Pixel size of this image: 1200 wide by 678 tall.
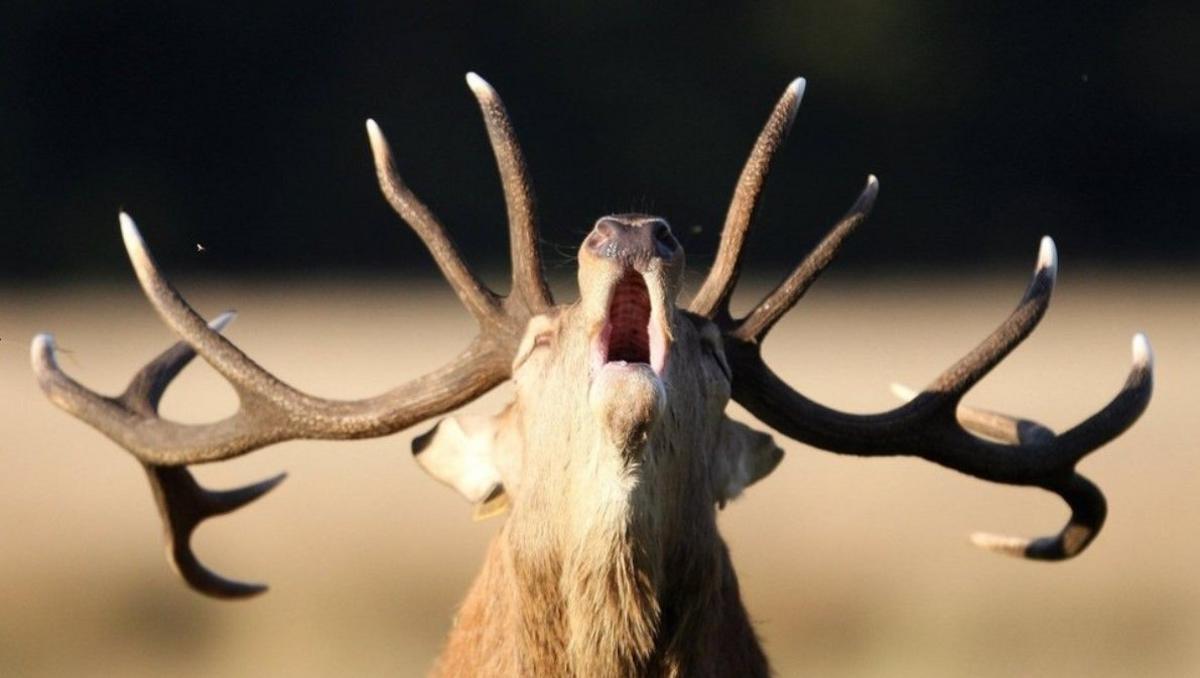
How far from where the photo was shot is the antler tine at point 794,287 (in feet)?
23.5

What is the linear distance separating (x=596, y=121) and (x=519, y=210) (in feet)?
77.8

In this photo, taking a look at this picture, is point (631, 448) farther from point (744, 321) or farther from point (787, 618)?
point (787, 618)

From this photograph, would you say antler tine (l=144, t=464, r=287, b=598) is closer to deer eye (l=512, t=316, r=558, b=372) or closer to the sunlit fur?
the sunlit fur

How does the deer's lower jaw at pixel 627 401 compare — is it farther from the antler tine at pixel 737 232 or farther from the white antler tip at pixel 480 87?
the white antler tip at pixel 480 87

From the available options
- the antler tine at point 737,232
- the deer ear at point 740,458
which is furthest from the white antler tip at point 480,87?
the deer ear at point 740,458

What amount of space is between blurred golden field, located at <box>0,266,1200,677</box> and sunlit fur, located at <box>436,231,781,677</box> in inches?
192

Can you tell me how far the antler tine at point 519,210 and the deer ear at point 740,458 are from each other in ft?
1.99

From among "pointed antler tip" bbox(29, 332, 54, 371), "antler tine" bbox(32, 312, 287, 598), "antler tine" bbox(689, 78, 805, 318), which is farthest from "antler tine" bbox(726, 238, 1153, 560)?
"pointed antler tip" bbox(29, 332, 54, 371)

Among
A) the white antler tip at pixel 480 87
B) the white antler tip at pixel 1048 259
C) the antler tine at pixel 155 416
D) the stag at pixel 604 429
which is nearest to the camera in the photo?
the stag at pixel 604 429

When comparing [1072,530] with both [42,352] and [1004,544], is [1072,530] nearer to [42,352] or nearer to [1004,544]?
[1004,544]

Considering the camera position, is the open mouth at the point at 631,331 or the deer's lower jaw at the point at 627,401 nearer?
the deer's lower jaw at the point at 627,401

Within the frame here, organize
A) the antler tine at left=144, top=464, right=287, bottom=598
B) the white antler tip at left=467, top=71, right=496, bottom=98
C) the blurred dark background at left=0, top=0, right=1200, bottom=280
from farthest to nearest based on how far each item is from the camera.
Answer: the blurred dark background at left=0, top=0, right=1200, bottom=280 < the antler tine at left=144, top=464, right=287, bottom=598 < the white antler tip at left=467, top=71, right=496, bottom=98

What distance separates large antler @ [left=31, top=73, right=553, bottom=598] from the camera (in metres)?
7.15

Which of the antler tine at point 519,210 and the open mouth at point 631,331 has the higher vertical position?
the antler tine at point 519,210
